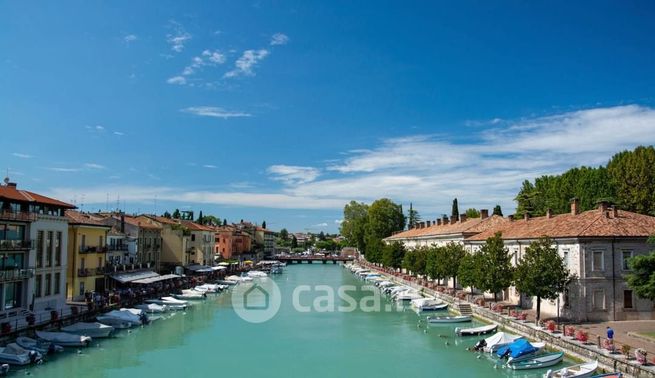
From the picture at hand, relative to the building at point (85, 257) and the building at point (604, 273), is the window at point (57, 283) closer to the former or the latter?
the building at point (85, 257)

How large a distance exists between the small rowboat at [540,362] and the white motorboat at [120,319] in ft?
94.1

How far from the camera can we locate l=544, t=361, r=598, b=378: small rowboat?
2591cm

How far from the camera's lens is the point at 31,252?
39.0 metres

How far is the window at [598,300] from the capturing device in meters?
36.8

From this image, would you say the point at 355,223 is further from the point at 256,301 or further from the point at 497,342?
the point at 497,342

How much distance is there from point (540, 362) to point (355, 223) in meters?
117

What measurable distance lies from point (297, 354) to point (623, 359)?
18.4 metres

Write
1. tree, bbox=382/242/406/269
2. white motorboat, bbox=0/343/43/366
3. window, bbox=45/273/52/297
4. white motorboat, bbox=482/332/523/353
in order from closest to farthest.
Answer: white motorboat, bbox=0/343/43/366 < white motorboat, bbox=482/332/523/353 < window, bbox=45/273/52/297 < tree, bbox=382/242/406/269

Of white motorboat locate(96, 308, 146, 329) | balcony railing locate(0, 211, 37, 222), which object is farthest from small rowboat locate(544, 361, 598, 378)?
balcony railing locate(0, 211, 37, 222)

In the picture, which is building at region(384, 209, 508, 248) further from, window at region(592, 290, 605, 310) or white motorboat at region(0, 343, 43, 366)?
white motorboat at region(0, 343, 43, 366)

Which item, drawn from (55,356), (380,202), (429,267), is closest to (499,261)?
(429,267)

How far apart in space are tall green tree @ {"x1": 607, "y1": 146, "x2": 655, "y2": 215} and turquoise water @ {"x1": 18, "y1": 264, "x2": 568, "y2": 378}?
3509cm

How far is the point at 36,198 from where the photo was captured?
40.3 meters

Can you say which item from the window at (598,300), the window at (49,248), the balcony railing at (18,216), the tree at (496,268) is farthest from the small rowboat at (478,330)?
the balcony railing at (18,216)
